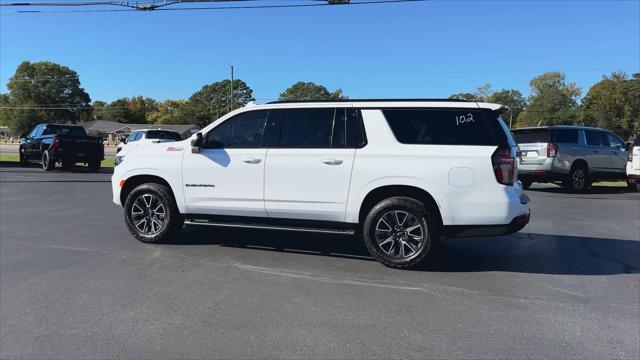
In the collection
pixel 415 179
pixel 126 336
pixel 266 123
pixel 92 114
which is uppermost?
pixel 92 114

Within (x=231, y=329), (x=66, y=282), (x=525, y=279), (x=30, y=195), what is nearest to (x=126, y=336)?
(x=231, y=329)

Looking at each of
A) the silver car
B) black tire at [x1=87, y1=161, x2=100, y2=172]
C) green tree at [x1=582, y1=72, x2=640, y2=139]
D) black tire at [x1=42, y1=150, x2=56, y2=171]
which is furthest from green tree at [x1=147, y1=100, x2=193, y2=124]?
the silver car

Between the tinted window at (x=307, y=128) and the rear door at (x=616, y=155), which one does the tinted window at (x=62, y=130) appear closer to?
the tinted window at (x=307, y=128)

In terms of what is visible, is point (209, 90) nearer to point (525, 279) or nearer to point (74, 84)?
point (74, 84)

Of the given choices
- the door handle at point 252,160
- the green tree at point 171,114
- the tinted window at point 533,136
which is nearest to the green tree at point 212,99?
the green tree at point 171,114

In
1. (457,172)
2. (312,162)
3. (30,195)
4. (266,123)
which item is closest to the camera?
(457,172)

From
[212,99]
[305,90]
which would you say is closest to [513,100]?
[305,90]

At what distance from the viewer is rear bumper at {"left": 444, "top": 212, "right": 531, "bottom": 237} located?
5.31 m

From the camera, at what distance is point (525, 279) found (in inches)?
209

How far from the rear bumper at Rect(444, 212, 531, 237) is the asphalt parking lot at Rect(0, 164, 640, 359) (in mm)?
487

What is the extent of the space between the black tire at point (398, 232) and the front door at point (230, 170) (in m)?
1.41

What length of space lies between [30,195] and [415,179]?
411 inches

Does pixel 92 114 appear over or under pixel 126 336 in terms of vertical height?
over

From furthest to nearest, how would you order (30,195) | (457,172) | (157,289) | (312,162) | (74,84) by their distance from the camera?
(74,84), (30,195), (312,162), (457,172), (157,289)
